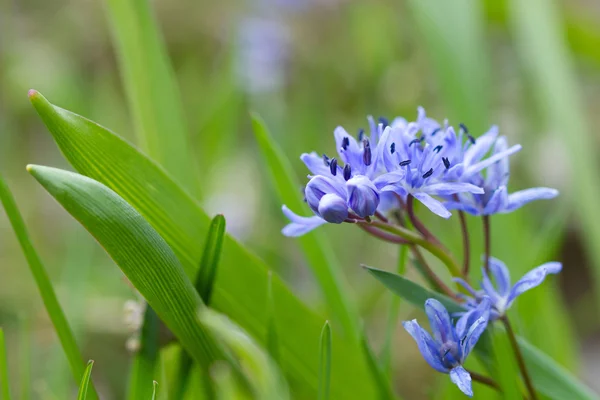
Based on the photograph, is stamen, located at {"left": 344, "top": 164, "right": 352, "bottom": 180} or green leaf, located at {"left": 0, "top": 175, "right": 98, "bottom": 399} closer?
stamen, located at {"left": 344, "top": 164, "right": 352, "bottom": 180}

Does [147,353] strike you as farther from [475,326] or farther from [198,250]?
[475,326]

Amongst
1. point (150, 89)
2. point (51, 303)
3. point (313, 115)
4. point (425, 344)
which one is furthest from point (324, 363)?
point (313, 115)

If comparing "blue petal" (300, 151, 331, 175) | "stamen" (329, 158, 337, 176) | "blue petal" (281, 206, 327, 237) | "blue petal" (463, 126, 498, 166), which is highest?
"blue petal" (300, 151, 331, 175)

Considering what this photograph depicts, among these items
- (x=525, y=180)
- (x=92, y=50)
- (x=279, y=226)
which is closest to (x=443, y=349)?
(x=279, y=226)

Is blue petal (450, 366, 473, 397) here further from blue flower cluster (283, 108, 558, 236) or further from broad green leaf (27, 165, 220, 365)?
broad green leaf (27, 165, 220, 365)

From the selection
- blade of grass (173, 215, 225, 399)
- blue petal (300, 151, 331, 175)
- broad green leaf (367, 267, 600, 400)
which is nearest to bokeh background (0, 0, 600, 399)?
blade of grass (173, 215, 225, 399)

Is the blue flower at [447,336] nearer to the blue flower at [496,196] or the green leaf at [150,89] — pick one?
the blue flower at [496,196]

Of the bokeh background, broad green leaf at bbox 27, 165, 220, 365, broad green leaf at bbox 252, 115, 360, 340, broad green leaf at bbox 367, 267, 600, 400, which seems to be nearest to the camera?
broad green leaf at bbox 27, 165, 220, 365

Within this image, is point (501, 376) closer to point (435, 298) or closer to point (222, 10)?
point (435, 298)
